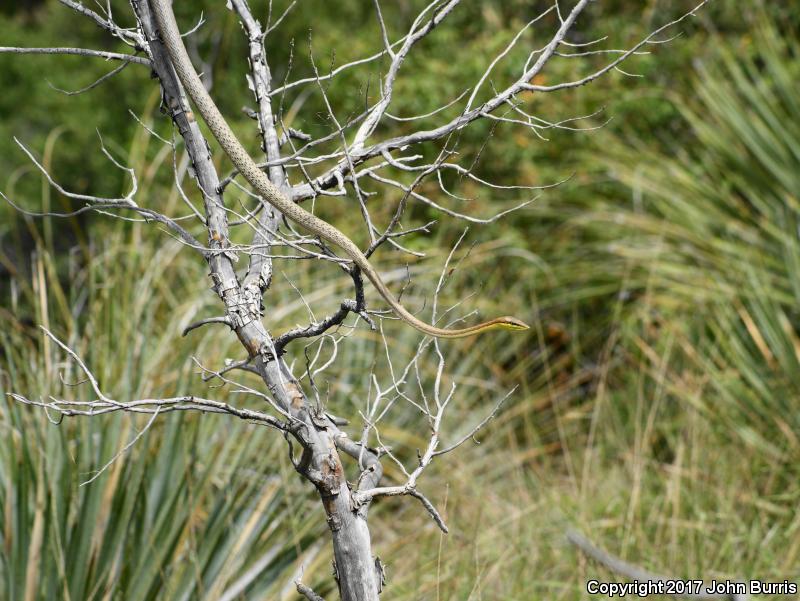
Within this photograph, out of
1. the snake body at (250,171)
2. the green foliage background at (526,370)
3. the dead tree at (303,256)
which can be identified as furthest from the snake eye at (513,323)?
the green foliage background at (526,370)

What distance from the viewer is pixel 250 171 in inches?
72.9

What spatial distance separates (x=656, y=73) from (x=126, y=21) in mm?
5690

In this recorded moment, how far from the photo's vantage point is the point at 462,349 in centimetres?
578

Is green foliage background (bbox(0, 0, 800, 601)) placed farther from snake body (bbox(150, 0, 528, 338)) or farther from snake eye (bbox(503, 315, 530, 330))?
snake eye (bbox(503, 315, 530, 330))

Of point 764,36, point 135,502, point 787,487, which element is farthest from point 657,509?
point 764,36

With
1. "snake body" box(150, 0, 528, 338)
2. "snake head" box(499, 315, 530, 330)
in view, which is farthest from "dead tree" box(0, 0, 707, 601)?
"snake head" box(499, 315, 530, 330)

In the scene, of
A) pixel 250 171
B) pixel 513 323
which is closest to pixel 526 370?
pixel 513 323

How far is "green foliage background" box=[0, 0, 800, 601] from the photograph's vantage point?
9.72ft

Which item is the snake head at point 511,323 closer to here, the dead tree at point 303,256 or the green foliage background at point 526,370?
the dead tree at point 303,256

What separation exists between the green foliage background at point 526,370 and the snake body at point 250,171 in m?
0.17

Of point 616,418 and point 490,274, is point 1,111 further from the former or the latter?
point 616,418

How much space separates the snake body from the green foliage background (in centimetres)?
17

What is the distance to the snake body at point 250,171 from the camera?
1849 mm

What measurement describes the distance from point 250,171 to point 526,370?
173 inches
